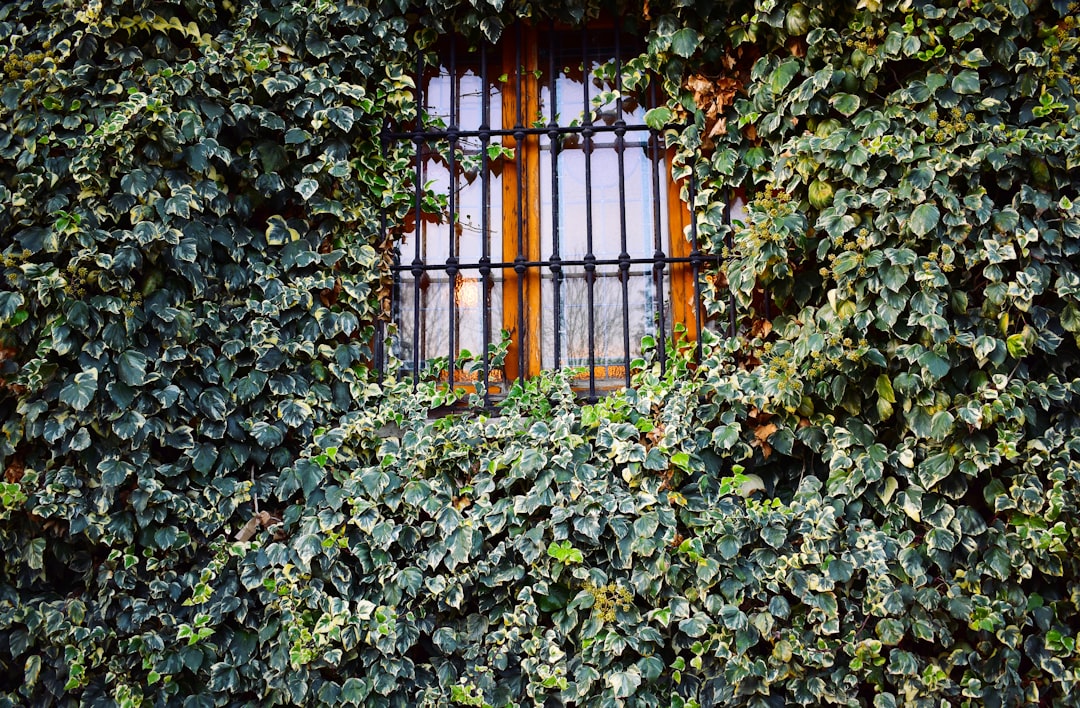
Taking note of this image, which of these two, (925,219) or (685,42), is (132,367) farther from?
(925,219)

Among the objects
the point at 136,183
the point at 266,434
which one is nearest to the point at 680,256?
the point at 266,434

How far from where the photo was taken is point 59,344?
2.54m

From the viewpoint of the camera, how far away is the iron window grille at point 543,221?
3014mm

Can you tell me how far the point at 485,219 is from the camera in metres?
3.02

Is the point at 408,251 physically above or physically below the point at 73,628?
above

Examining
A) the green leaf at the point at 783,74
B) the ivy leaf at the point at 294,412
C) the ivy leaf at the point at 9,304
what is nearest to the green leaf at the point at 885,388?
the green leaf at the point at 783,74

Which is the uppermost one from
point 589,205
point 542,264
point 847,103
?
point 847,103

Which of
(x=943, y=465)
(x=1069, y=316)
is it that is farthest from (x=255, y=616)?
(x=1069, y=316)

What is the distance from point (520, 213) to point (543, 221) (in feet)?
0.40

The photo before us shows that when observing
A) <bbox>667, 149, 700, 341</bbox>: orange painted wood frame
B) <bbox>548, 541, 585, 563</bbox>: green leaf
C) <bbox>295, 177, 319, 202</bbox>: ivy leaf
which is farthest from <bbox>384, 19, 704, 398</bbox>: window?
<bbox>548, 541, 585, 563</bbox>: green leaf

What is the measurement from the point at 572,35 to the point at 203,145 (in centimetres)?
147

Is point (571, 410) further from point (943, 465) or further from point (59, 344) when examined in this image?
point (59, 344)

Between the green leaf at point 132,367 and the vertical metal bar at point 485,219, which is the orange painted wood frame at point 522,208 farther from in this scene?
the green leaf at point 132,367

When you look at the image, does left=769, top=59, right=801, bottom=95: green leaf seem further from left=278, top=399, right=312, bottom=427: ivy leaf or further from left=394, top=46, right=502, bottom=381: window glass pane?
left=278, top=399, right=312, bottom=427: ivy leaf
